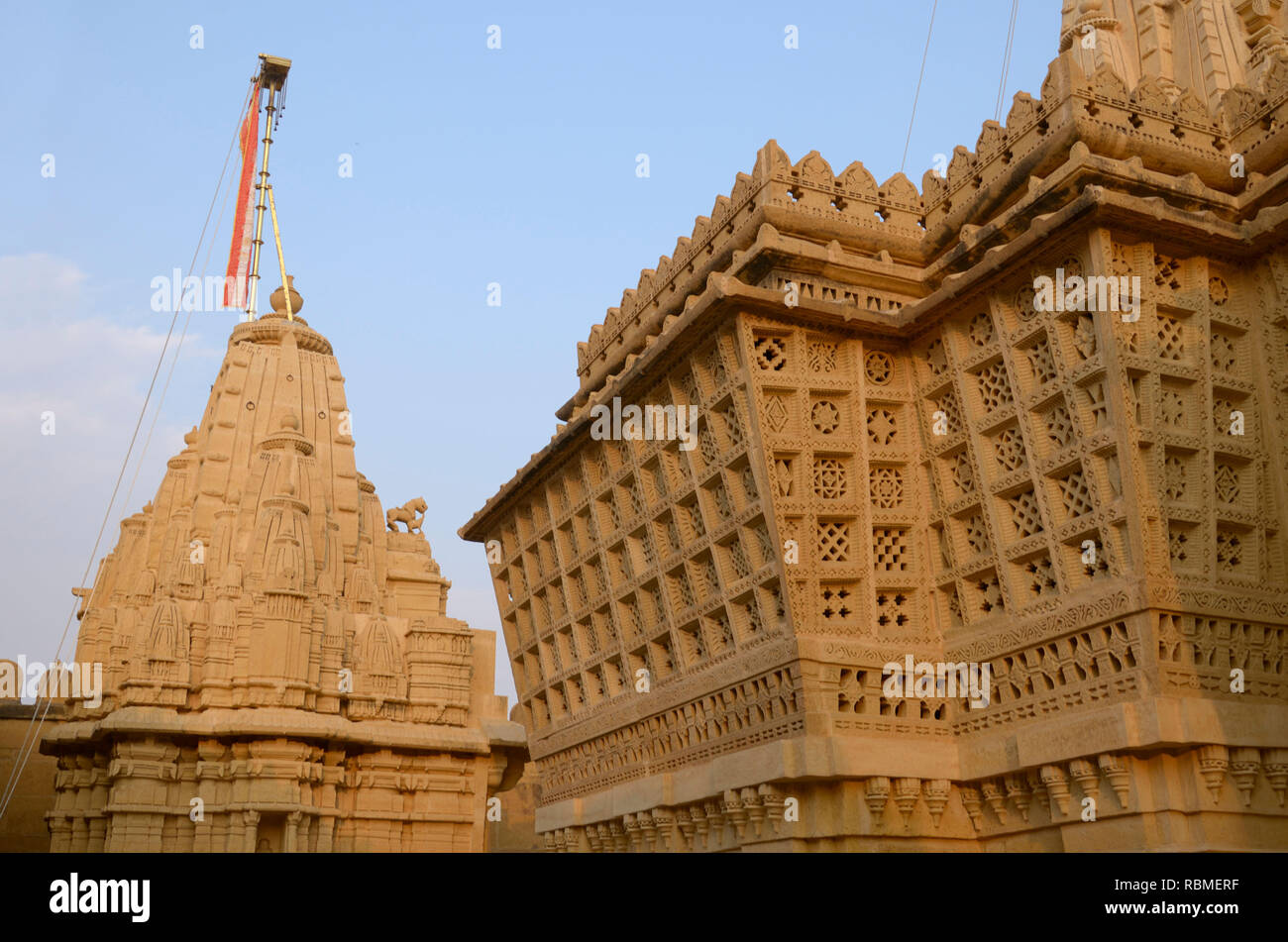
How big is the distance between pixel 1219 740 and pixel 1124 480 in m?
2.22

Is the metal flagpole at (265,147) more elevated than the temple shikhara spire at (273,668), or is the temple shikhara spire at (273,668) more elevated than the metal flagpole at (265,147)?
the metal flagpole at (265,147)

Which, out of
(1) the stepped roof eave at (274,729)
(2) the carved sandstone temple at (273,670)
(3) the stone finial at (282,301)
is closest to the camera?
(1) the stepped roof eave at (274,729)

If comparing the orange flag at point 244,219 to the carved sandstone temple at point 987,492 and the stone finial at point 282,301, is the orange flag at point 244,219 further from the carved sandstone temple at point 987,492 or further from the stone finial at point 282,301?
the carved sandstone temple at point 987,492

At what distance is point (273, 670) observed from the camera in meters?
29.1

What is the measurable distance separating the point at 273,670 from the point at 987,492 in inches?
811

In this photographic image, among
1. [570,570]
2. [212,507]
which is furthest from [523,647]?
[212,507]

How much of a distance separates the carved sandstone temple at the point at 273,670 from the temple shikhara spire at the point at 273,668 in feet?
0.16

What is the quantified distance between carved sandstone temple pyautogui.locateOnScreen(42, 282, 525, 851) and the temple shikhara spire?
0.16 ft

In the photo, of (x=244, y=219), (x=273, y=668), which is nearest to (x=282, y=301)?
(x=244, y=219)

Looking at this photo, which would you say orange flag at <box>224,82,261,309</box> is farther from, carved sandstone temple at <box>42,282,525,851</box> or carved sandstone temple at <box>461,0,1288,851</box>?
carved sandstone temple at <box>461,0,1288,851</box>

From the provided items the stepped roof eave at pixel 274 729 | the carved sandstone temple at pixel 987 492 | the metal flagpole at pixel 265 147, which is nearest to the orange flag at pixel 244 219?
the metal flagpole at pixel 265 147

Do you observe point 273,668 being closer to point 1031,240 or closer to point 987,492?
point 987,492

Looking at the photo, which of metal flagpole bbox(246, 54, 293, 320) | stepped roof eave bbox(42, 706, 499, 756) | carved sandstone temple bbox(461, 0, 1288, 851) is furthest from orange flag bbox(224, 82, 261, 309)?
carved sandstone temple bbox(461, 0, 1288, 851)

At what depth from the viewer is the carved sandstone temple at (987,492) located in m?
11.0
